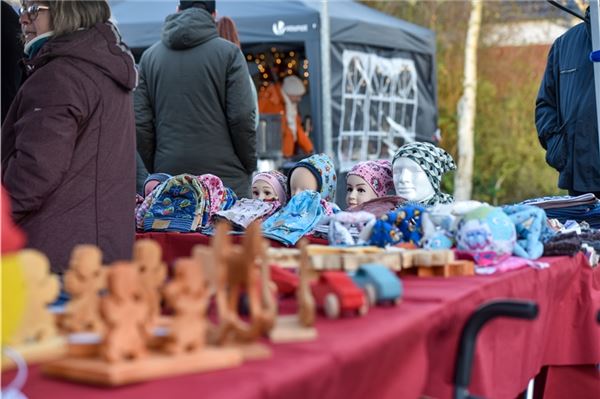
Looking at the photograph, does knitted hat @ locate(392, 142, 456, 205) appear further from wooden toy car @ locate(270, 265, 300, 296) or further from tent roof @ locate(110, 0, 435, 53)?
tent roof @ locate(110, 0, 435, 53)

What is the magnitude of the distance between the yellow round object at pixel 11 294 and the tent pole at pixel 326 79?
24.8 ft

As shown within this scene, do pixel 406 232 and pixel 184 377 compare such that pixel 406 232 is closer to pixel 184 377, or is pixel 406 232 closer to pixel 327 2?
pixel 184 377

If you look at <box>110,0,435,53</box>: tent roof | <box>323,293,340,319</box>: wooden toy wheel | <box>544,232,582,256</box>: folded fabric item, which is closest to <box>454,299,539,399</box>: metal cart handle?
<box>323,293,340,319</box>: wooden toy wheel

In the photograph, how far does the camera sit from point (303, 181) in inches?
174

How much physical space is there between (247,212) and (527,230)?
1.71 meters

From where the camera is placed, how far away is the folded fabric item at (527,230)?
2.85 m

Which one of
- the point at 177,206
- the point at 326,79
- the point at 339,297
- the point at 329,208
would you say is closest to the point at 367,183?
the point at 329,208

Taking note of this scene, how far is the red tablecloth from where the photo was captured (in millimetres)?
1287

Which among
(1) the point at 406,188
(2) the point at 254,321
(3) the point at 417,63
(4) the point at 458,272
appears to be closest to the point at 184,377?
(2) the point at 254,321

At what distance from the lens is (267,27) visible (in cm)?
899

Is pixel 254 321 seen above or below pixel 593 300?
above

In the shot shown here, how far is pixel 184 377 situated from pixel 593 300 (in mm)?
2157

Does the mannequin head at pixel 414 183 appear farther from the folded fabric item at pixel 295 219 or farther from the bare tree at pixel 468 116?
the bare tree at pixel 468 116

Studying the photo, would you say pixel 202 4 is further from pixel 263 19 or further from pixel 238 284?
pixel 238 284
